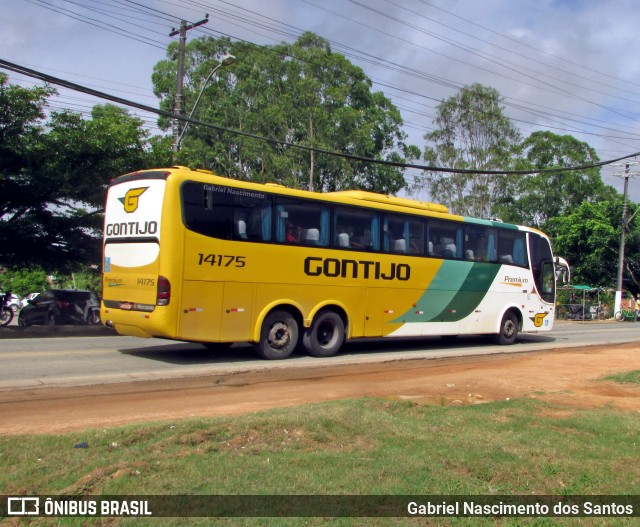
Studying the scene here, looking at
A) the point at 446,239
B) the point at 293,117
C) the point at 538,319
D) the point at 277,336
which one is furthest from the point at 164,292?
the point at 293,117

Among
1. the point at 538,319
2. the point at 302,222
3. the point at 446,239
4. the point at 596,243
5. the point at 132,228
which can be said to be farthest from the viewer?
the point at 596,243

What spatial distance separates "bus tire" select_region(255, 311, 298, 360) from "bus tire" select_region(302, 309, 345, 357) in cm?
34

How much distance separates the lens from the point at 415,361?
14148 millimetres

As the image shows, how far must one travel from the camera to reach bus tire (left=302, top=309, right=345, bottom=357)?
13.7 m

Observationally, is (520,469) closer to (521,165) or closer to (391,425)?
(391,425)

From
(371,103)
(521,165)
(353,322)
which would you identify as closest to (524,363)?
(353,322)

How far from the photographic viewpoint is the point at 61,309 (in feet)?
76.2

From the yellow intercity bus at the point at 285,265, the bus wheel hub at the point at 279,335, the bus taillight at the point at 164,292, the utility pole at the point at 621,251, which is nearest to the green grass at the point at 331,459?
the bus taillight at the point at 164,292

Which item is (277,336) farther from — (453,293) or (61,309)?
(61,309)

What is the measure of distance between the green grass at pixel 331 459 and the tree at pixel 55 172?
12.7 meters

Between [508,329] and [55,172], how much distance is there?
13.1 meters

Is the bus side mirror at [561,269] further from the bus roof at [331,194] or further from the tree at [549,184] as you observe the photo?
the tree at [549,184]

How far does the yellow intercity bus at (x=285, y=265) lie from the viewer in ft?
38.0

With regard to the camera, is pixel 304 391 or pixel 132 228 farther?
pixel 132 228
